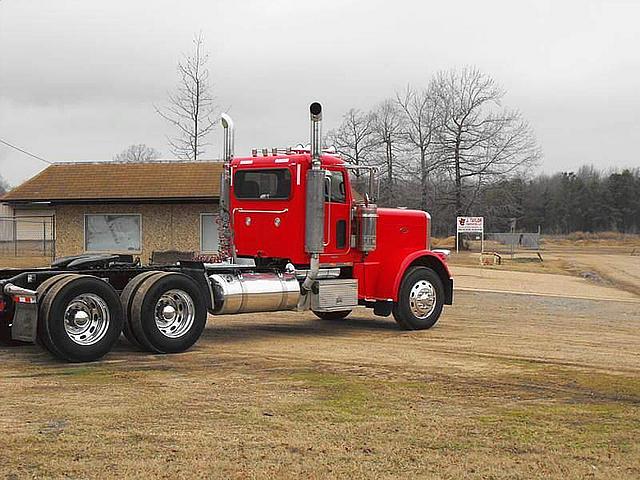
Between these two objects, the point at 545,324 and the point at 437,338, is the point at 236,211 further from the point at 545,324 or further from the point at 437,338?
the point at 545,324

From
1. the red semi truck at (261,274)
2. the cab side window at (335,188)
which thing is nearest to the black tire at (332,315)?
the red semi truck at (261,274)

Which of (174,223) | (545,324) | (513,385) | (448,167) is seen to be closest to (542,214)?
(448,167)

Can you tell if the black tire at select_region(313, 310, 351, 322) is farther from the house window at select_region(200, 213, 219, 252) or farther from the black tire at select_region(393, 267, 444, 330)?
the house window at select_region(200, 213, 219, 252)

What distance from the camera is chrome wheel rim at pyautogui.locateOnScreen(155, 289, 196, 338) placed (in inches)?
453

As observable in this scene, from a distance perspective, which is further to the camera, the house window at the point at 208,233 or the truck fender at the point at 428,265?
the house window at the point at 208,233

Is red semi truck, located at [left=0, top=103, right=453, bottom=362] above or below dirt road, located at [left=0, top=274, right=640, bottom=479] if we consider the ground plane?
above

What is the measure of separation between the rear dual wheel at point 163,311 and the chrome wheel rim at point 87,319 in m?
0.50

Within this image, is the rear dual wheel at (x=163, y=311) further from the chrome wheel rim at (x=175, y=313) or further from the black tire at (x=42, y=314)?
the black tire at (x=42, y=314)

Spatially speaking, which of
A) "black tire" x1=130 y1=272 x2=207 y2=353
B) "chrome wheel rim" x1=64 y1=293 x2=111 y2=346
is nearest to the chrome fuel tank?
"black tire" x1=130 y1=272 x2=207 y2=353

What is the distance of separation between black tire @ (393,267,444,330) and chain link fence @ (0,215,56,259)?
72.8ft

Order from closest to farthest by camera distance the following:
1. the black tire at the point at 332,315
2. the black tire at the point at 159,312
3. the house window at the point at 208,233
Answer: the black tire at the point at 159,312, the black tire at the point at 332,315, the house window at the point at 208,233

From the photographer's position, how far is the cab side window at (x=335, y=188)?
1358 cm

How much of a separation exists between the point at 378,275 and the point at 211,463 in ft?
27.5

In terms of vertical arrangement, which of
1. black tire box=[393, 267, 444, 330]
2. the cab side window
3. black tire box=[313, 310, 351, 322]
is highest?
the cab side window
